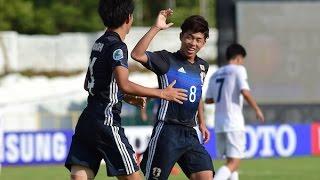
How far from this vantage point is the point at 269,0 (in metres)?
25.6

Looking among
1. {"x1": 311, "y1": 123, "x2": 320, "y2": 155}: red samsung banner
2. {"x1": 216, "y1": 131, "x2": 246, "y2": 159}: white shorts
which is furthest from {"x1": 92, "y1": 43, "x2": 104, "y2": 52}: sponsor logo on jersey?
{"x1": 311, "y1": 123, "x2": 320, "y2": 155}: red samsung banner

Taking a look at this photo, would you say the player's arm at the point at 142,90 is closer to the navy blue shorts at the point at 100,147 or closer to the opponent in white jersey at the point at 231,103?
the navy blue shorts at the point at 100,147

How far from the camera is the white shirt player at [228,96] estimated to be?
14781 millimetres

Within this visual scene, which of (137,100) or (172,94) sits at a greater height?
(172,94)

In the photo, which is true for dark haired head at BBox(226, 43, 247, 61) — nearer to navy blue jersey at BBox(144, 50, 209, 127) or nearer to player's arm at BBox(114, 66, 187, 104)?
navy blue jersey at BBox(144, 50, 209, 127)

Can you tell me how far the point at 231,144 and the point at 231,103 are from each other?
1.85ft

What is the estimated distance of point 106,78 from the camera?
372 inches

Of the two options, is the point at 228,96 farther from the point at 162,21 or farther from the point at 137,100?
the point at 162,21

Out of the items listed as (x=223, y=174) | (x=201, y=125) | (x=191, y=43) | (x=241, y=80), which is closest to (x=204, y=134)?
(x=201, y=125)

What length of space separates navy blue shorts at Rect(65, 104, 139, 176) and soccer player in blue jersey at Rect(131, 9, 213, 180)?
2.61 ft

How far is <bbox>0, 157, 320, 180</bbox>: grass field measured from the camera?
1820cm

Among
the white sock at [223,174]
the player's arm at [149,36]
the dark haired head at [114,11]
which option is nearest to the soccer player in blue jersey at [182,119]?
the player's arm at [149,36]

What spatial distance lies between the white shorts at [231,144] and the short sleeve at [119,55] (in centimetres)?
565

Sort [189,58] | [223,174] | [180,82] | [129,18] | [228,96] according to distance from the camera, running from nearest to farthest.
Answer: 1. [129,18]
2. [180,82]
3. [189,58]
4. [223,174]
5. [228,96]
